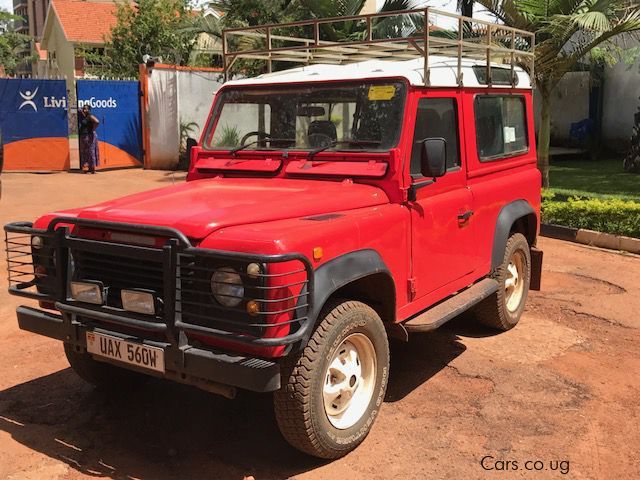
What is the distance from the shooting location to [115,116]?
671 inches

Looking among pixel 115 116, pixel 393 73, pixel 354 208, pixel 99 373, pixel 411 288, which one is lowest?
pixel 99 373

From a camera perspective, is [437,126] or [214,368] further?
[437,126]

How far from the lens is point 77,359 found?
4375 mm

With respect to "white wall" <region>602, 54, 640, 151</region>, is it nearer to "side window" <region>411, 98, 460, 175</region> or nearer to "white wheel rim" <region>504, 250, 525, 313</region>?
"white wheel rim" <region>504, 250, 525, 313</region>

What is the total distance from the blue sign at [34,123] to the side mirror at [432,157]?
14.1 m

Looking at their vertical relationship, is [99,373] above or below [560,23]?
below

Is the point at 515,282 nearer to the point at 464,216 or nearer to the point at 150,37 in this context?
the point at 464,216

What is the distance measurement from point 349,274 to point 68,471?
5.86 ft

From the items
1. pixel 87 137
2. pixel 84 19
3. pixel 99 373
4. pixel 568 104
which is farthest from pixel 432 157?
pixel 84 19

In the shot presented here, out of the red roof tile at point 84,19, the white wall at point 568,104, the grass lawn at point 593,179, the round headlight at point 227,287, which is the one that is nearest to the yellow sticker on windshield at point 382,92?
the round headlight at point 227,287

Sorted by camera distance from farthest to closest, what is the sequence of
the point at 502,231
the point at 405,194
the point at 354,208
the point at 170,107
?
the point at 170,107 < the point at 502,231 < the point at 405,194 < the point at 354,208

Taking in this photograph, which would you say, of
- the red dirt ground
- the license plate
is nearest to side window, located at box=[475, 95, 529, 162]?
the red dirt ground

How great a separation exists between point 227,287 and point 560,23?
8985mm

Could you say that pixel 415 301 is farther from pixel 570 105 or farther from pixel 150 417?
pixel 570 105
